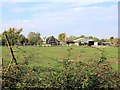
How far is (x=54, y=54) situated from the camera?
8.95m

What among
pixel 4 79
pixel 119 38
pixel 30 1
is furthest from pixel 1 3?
pixel 119 38

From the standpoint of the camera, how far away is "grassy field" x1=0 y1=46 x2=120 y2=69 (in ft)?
29.3

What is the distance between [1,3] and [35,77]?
96 centimetres

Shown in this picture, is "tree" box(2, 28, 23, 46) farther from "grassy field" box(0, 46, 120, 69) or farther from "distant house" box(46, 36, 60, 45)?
"distant house" box(46, 36, 60, 45)

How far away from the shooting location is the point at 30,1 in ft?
29.0

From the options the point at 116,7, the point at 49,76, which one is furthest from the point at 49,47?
the point at 116,7

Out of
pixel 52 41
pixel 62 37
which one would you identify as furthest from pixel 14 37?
pixel 62 37

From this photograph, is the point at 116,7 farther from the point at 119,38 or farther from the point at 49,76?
the point at 49,76

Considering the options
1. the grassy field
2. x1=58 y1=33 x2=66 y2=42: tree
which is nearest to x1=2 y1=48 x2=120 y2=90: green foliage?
the grassy field

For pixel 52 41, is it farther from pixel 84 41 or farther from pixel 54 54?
pixel 84 41

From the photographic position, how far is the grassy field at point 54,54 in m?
8.93

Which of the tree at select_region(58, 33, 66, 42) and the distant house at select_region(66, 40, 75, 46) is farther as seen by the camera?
the distant house at select_region(66, 40, 75, 46)

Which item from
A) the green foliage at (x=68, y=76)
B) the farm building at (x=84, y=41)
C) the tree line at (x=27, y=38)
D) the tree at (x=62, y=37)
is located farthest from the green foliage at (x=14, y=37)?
the farm building at (x=84, y=41)

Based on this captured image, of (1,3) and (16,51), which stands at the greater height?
(1,3)
